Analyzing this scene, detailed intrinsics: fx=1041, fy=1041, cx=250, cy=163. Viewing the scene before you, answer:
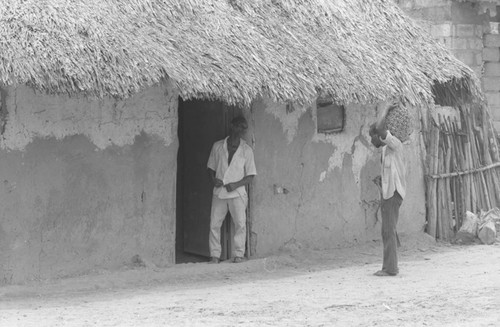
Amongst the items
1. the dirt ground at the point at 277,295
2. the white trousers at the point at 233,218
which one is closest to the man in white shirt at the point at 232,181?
the white trousers at the point at 233,218

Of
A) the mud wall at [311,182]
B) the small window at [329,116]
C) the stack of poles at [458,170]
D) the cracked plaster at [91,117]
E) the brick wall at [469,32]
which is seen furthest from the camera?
the brick wall at [469,32]

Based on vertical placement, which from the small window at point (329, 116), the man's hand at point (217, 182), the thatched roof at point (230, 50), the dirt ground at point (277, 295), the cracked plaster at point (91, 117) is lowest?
the dirt ground at point (277, 295)

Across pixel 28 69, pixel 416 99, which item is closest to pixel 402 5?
pixel 416 99

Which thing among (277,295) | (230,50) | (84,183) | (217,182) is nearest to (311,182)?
(217,182)

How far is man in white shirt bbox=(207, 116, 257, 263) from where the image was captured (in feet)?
35.4

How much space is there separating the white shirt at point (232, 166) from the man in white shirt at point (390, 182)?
1396 mm

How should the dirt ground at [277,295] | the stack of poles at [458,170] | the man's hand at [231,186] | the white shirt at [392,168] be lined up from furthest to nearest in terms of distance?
the stack of poles at [458,170], the man's hand at [231,186], the white shirt at [392,168], the dirt ground at [277,295]

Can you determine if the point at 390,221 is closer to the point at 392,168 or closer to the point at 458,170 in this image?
the point at 392,168

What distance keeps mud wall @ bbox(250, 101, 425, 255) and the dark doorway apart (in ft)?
1.95

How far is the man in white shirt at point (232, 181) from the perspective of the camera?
35.4 ft

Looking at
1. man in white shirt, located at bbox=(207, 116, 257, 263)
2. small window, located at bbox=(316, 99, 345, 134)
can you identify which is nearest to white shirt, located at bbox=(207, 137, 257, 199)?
man in white shirt, located at bbox=(207, 116, 257, 263)

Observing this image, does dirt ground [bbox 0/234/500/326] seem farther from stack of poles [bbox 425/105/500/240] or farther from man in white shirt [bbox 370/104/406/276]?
stack of poles [bbox 425/105/500/240]

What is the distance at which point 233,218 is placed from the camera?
35.7 feet

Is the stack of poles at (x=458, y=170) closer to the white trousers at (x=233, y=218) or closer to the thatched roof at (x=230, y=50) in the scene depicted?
the thatched roof at (x=230, y=50)
